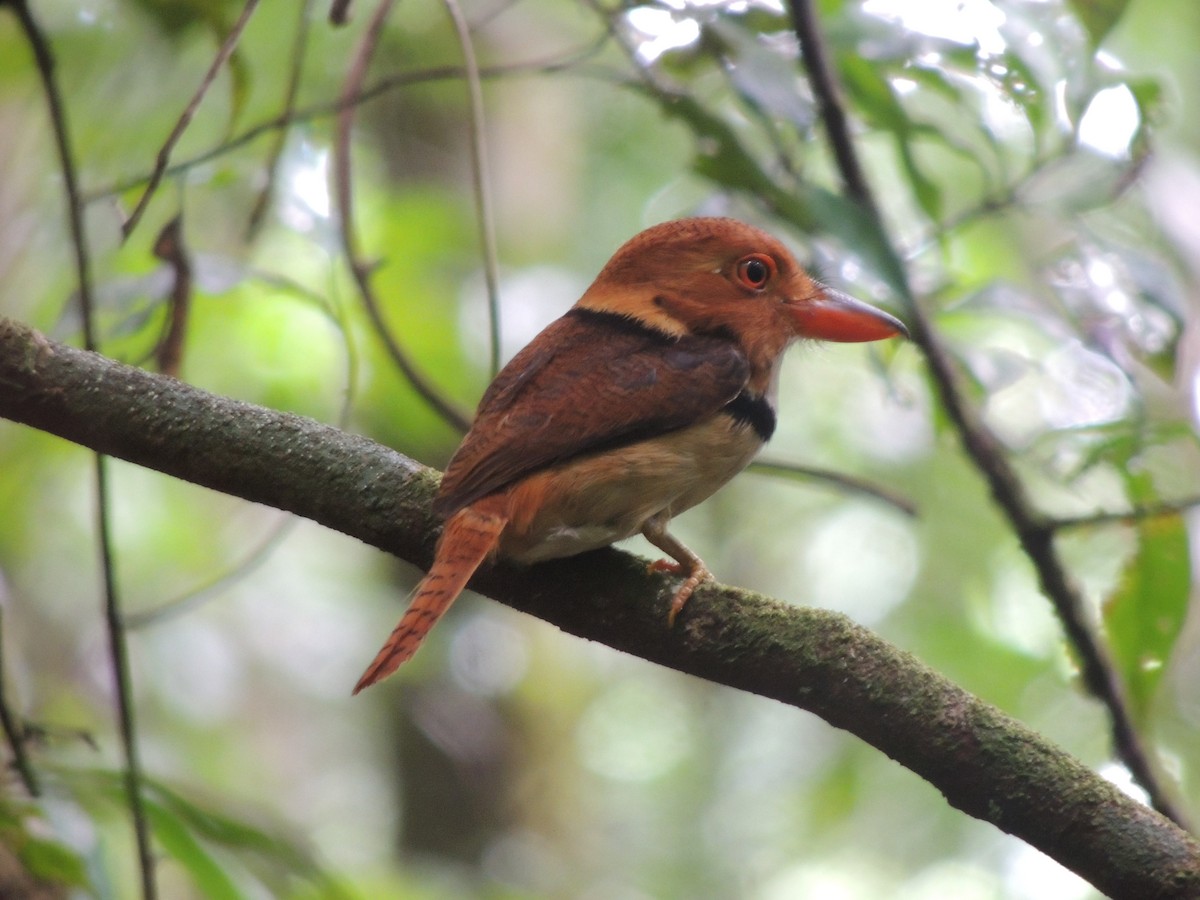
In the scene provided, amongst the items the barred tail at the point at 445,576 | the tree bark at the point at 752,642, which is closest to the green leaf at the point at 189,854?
the barred tail at the point at 445,576

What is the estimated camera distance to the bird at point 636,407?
1.92 metres

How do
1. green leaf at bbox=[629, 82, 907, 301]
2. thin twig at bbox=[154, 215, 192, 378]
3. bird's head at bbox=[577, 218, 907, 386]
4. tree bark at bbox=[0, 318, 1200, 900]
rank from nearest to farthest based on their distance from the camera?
tree bark at bbox=[0, 318, 1200, 900], green leaf at bbox=[629, 82, 907, 301], bird's head at bbox=[577, 218, 907, 386], thin twig at bbox=[154, 215, 192, 378]

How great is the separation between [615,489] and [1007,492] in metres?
1.07

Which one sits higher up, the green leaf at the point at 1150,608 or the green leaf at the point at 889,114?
the green leaf at the point at 889,114

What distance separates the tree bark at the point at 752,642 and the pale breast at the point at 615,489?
0.16m

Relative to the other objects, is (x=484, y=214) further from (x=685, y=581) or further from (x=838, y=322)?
(x=685, y=581)

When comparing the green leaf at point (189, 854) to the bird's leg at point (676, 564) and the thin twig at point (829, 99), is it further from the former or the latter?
the thin twig at point (829, 99)

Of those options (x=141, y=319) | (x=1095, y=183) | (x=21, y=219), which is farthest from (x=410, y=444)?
(x=1095, y=183)

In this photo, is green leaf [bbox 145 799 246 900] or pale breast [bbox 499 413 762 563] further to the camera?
green leaf [bbox 145 799 246 900]

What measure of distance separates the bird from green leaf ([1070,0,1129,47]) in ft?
2.60

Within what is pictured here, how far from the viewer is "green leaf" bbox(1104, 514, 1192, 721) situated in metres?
2.46

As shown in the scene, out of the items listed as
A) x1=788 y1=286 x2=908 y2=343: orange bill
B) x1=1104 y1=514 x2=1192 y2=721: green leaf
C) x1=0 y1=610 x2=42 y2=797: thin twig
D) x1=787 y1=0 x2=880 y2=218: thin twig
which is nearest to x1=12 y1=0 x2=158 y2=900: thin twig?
x1=0 y1=610 x2=42 y2=797: thin twig

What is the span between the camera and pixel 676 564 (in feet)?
6.84

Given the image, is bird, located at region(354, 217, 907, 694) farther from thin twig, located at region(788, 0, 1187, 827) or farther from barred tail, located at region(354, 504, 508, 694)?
thin twig, located at region(788, 0, 1187, 827)
